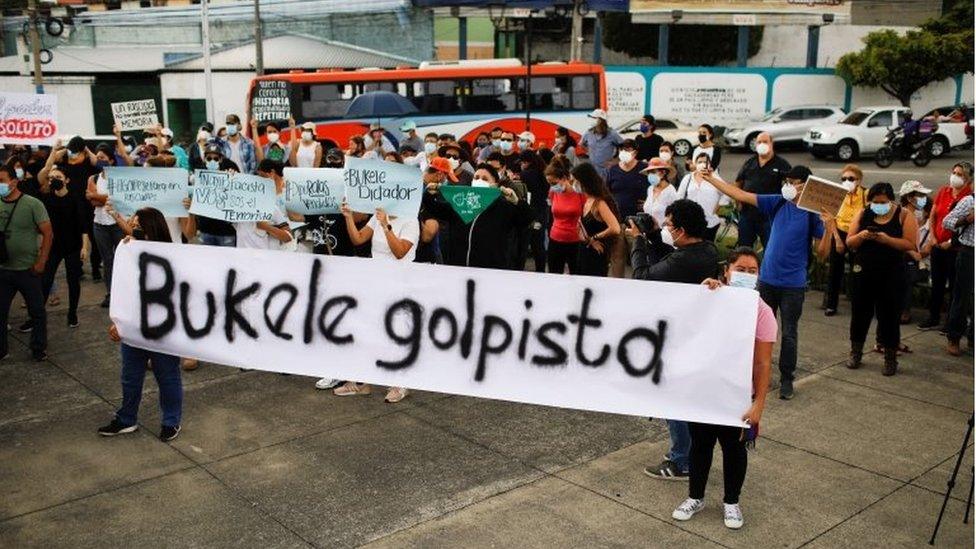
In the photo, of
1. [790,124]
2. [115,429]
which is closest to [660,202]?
[115,429]

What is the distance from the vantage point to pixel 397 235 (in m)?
6.25

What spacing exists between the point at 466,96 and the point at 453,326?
1811cm

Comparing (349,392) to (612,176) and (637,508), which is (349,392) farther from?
(612,176)

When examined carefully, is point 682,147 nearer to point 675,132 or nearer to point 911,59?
point 675,132

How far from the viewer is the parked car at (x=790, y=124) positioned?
2959 centimetres

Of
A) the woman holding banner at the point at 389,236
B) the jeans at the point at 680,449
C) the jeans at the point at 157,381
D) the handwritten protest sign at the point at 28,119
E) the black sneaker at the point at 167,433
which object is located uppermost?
the handwritten protest sign at the point at 28,119

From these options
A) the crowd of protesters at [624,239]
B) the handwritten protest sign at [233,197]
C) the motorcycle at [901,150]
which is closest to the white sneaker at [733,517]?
the crowd of protesters at [624,239]

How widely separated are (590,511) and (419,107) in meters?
18.8

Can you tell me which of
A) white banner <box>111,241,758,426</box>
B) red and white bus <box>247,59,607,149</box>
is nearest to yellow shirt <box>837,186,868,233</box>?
white banner <box>111,241,758,426</box>

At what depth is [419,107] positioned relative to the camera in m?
22.7

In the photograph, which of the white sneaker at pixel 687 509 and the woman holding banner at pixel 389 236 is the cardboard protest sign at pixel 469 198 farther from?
the white sneaker at pixel 687 509

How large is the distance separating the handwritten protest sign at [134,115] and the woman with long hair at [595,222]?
6.85 meters

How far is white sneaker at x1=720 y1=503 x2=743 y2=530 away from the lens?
4.62 meters

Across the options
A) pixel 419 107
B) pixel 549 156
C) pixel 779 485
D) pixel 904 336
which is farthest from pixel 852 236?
pixel 419 107
